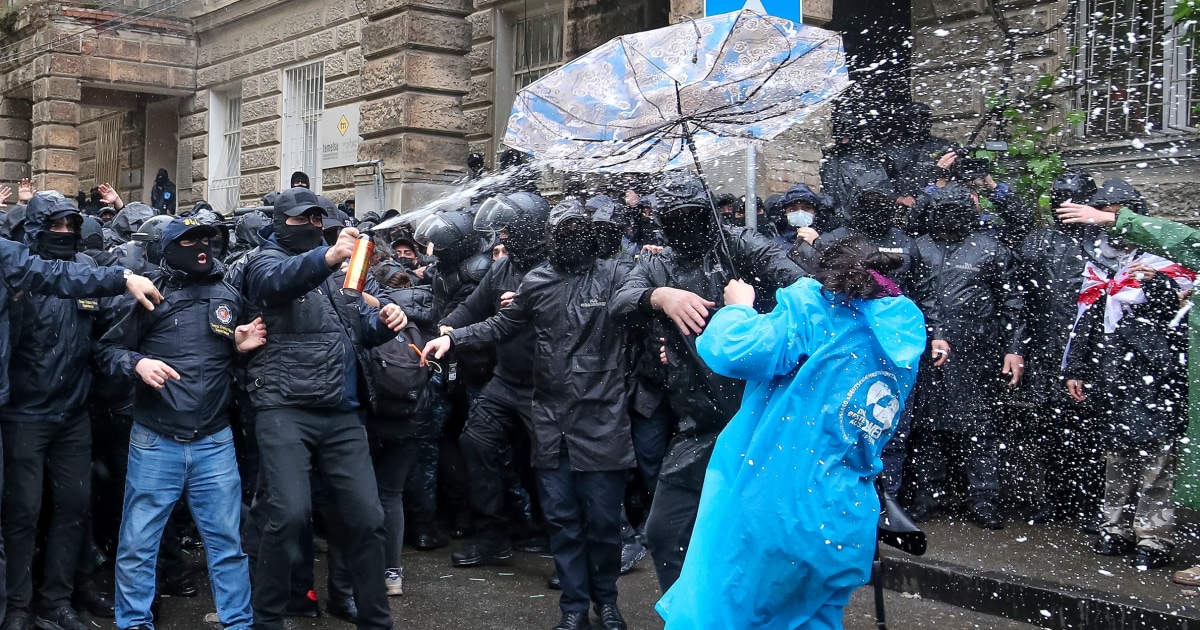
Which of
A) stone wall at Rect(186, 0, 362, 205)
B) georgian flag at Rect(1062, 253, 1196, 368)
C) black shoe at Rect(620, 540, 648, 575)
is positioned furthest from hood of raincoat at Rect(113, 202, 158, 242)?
stone wall at Rect(186, 0, 362, 205)

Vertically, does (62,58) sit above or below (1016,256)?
above

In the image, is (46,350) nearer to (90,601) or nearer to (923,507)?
(90,601)

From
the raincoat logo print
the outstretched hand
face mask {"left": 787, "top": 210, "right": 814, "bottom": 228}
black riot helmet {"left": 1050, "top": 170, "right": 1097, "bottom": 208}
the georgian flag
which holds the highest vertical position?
black riot helmet {"left": 1050, "top": 170, "right": 1097, "bottom": 208}

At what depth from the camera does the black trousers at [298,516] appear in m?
5.27

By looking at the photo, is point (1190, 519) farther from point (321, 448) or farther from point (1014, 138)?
point (321, 448)

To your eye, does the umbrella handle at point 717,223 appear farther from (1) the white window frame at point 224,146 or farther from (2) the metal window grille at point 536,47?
(1) the white window frame at point 224,146

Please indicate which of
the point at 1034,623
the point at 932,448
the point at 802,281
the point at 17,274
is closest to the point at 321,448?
the point at 17,274

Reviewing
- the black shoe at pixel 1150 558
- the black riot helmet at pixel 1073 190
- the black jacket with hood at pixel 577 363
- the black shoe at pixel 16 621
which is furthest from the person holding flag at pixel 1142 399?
the black shoe at pixel 16 621

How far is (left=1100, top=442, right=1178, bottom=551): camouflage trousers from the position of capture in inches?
264

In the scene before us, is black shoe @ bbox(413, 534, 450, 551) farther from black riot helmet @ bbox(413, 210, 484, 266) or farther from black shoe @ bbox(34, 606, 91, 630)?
black shoe @ bbox(34, 606, 91, 630)

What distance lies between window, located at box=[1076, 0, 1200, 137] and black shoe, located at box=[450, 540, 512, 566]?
241 inches

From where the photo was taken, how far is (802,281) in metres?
4.02

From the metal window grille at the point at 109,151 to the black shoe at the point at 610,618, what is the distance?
24540mm

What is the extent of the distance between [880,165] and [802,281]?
534cm
